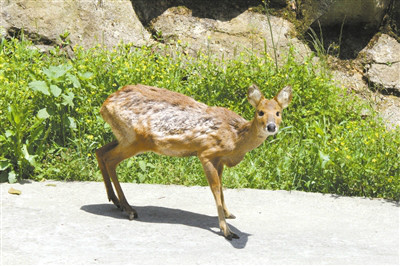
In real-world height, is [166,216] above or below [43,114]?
below

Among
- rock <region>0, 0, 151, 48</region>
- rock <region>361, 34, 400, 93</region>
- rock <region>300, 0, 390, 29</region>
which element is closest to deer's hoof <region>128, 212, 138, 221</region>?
rock <region>0, 0, 151, 48</region>

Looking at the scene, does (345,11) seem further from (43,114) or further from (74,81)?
(43,114)

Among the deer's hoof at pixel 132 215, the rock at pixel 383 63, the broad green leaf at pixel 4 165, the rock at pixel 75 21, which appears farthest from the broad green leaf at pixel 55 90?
the rock at pixel 383 63

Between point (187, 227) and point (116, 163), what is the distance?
3.01 ft

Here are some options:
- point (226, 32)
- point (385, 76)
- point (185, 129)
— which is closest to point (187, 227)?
point (185, 129)

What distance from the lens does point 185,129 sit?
17.5ft

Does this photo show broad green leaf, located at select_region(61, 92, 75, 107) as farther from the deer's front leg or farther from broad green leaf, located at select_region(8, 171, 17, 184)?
the deer's front leg

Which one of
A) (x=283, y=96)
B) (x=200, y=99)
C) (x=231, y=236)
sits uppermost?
(x=283, y=96)

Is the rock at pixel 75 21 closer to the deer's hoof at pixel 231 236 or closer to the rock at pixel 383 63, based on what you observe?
the rock at pixel 383 63

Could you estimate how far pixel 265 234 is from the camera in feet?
17.2

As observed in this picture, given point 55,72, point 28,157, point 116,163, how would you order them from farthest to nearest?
point 55,72
point 28,157
point 116,163

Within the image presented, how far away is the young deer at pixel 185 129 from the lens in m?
5.17

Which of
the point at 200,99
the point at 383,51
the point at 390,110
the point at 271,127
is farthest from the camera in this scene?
the point at 383,51

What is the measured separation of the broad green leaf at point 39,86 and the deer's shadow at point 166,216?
1.65 metres
